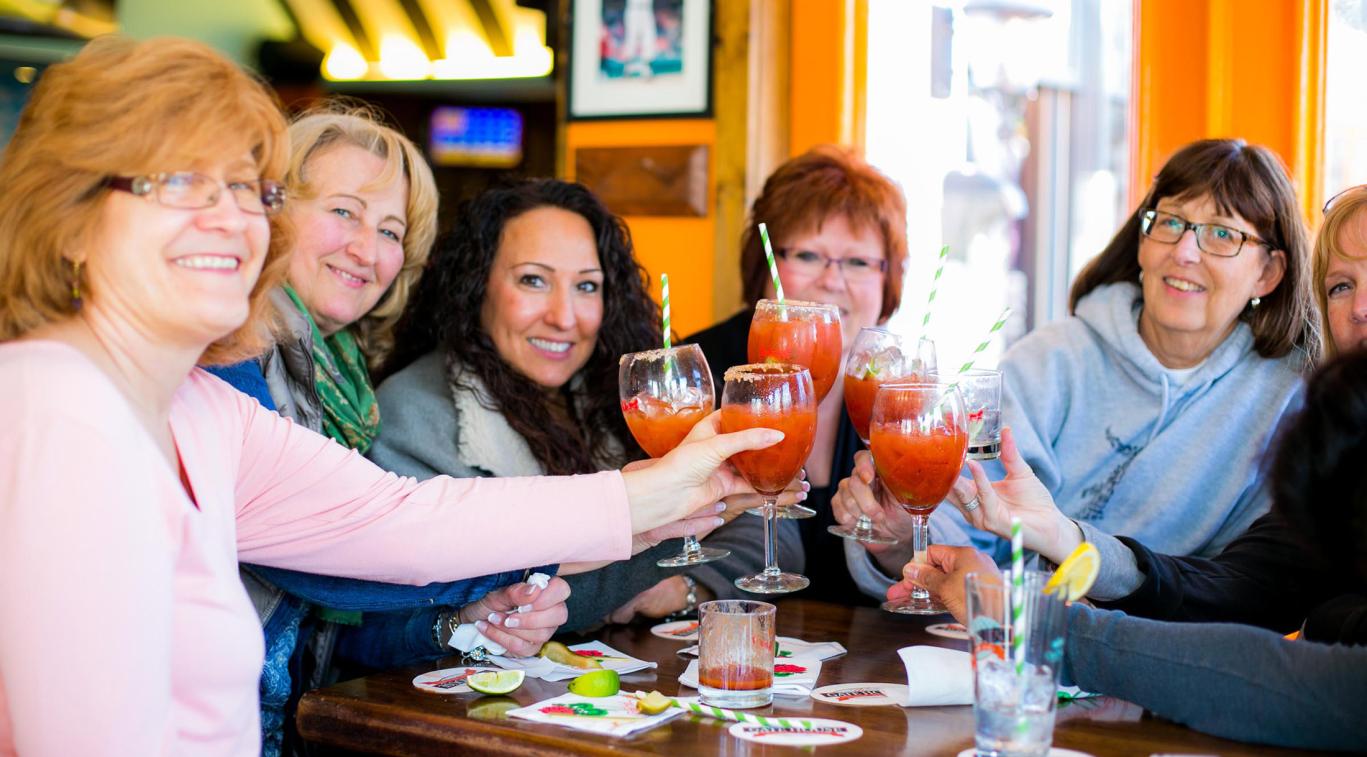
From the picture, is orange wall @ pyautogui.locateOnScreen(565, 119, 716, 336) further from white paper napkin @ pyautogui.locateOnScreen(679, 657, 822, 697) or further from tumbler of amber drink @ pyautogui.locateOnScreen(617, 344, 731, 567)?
white paper napkin @ pyautogui.locateOnScreen(679, 657, 822, 697)

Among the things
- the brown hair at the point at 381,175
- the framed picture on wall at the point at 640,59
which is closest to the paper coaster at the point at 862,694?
the brown hair at the point at 381,175

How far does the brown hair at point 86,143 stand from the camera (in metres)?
1.44

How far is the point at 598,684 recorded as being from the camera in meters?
1.77

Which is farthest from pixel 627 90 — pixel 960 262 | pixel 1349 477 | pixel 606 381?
pixel 1349 477

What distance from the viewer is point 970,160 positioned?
652 centimetres

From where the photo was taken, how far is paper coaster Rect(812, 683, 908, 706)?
173 cm

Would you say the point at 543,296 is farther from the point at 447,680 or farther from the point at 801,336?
the point at 447,680

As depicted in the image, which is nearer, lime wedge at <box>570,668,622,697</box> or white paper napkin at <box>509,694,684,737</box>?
white paper napkin at <box>509,694,684,737</box>

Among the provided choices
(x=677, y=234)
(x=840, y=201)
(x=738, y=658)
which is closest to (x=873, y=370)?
(x=738, y=658)

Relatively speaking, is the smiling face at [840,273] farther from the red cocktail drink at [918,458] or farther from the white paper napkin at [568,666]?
the white paper napkin at [568,666]

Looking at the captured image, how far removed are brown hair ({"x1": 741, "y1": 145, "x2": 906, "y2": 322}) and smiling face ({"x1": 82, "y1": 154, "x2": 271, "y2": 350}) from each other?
1.86 m

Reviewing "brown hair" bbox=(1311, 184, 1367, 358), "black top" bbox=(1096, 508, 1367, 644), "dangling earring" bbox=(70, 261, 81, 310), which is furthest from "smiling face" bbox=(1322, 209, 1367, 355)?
"dangling earring" bbox=(70, 261, 81, 310)

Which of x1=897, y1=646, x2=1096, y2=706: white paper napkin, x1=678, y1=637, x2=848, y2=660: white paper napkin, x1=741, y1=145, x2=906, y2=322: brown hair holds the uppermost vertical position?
x1=741, y1=145, x2=906, y2=322: brown hair

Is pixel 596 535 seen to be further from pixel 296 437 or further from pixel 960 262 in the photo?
pixel 960 262
